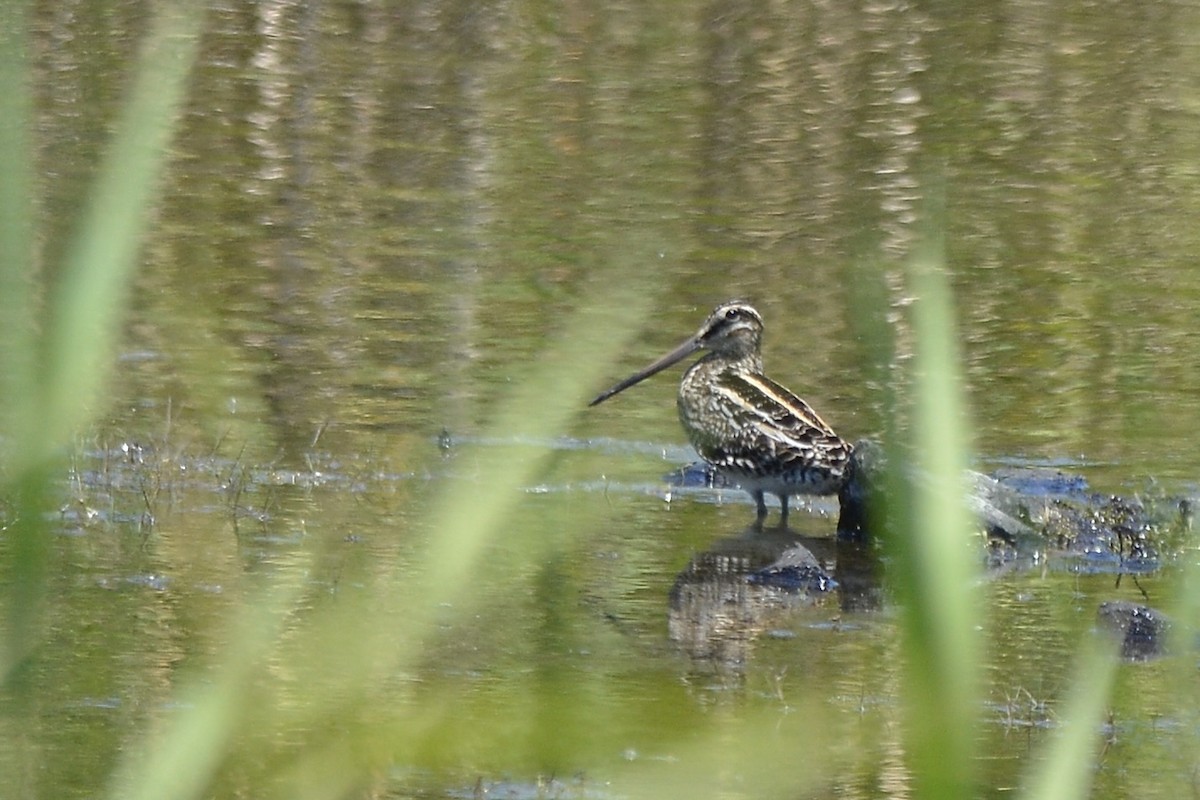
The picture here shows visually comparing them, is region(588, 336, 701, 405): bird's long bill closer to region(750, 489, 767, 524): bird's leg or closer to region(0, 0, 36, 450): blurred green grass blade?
region(750, 489, 767, 524): bird's leg

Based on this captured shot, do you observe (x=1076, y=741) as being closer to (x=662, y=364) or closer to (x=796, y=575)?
(x=796, y=575)

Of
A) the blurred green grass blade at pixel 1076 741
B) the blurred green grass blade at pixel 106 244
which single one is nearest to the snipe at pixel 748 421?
the blurred green grass blade at pixel 1076 741

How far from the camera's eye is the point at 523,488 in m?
1.64

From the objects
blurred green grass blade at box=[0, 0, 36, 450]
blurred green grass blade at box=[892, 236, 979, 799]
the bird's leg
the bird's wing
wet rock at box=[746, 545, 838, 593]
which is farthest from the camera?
the bird's leg

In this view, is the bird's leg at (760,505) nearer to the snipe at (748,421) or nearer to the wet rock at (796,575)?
the snipe at (748,421)

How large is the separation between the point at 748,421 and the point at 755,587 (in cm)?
138

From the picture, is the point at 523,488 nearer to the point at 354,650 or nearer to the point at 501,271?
the point at 354,650

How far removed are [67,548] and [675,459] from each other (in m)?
2.96

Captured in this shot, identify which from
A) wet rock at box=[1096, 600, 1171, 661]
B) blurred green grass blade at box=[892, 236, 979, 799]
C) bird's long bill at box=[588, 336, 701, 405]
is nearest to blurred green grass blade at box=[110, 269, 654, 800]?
blurred green grass blade at box=[892, 236, 979, 799]

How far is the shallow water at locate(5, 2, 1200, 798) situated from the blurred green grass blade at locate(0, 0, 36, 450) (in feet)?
1.09

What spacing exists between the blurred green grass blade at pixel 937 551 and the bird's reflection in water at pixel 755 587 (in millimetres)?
4220

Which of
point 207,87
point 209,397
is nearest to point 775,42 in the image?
point 207,87

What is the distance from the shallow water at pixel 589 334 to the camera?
442 cm

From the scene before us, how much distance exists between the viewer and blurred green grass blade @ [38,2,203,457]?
1.51 meters
